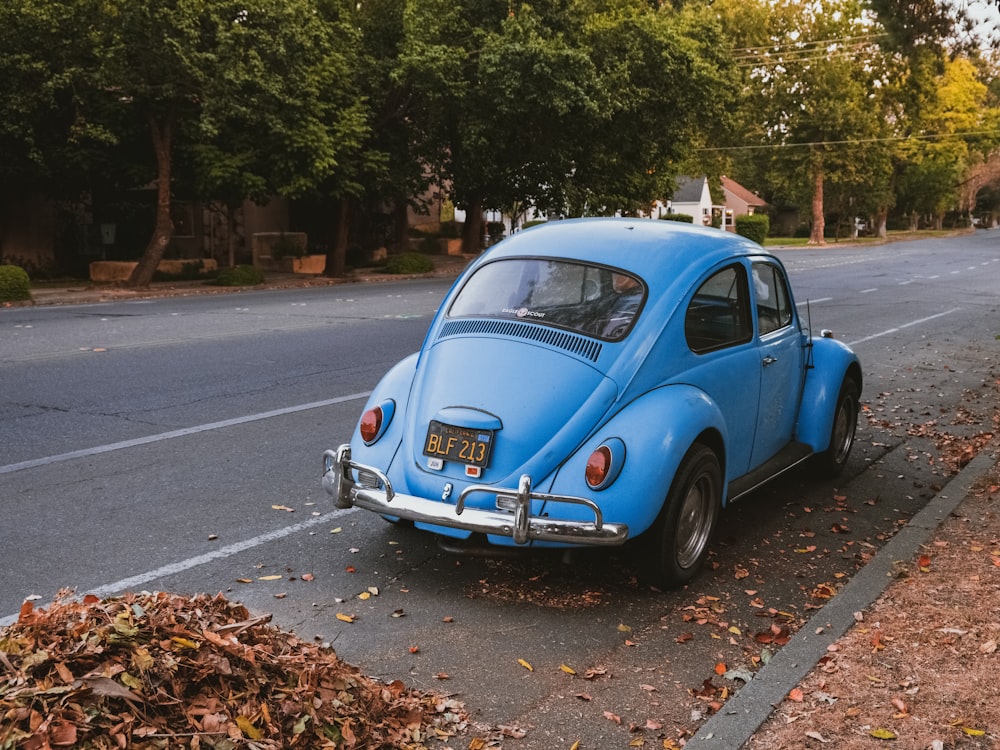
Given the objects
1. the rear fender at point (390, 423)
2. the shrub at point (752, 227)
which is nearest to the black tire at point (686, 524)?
the rear fender at point (390, 423)

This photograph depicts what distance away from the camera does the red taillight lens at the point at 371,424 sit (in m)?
5.36

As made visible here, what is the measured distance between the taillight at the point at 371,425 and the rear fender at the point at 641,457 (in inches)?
42.6

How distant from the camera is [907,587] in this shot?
5.07 meters

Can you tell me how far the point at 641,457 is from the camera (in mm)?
4781

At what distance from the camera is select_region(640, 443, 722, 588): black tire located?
4.94m

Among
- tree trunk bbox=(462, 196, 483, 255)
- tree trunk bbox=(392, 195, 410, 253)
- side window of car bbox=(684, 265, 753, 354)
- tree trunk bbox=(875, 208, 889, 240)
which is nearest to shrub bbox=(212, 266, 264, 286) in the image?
tree trunk bbox=(392, 195, 410, 253)

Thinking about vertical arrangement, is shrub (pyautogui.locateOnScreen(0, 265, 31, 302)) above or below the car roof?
below

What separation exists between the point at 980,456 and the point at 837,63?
2493 inches

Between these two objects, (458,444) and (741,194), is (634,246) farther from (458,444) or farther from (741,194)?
(741,194)

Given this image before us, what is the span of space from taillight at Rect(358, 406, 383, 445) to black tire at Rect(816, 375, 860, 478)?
10.9 feet

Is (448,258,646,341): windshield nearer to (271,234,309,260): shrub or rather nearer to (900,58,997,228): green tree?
(271,234,309,260): shrub

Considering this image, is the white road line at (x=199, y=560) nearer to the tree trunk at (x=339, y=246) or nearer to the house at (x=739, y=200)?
the tree trunk at (x=339, y=246)

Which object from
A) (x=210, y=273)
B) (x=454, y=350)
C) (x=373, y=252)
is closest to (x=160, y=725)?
(x=454, y=350)

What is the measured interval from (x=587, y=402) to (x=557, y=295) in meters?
0.87
